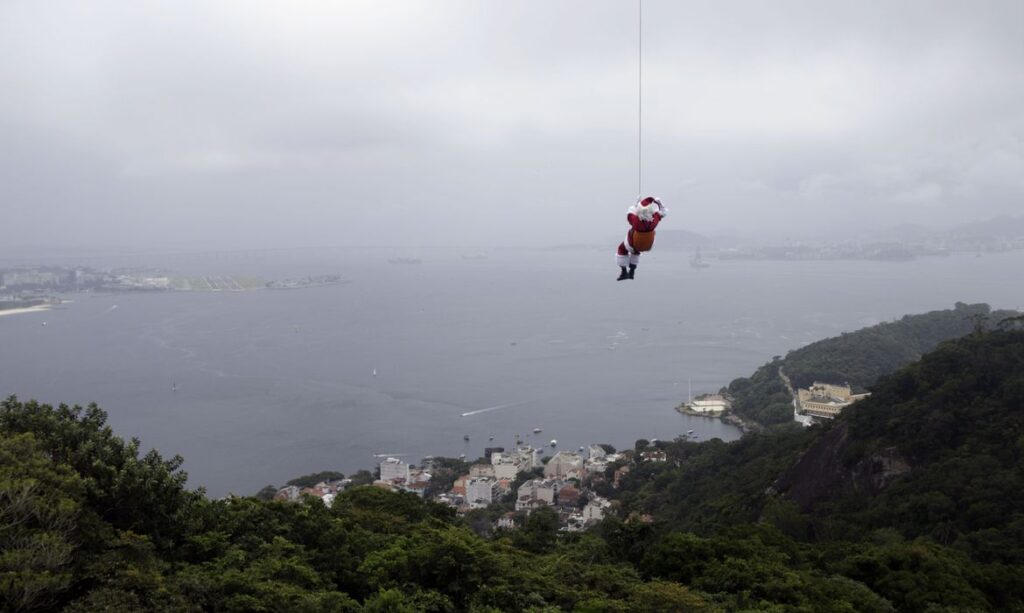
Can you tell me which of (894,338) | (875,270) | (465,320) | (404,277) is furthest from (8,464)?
(875,270)

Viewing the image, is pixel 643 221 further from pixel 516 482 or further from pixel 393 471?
Answer: pixel 393 471

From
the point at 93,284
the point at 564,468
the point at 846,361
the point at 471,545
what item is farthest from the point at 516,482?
the point at 93,284

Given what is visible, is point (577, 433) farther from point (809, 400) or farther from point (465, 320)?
point (465, 320)

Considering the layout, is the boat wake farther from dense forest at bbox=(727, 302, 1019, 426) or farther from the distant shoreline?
the distant shoreline

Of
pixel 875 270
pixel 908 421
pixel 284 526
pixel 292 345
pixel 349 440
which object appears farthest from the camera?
pixel 875 270

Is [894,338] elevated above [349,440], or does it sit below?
above

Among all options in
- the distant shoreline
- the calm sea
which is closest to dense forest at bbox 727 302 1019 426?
the calm sea

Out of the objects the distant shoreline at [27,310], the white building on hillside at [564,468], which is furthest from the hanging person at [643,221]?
the distant shoreline at [27,310]
